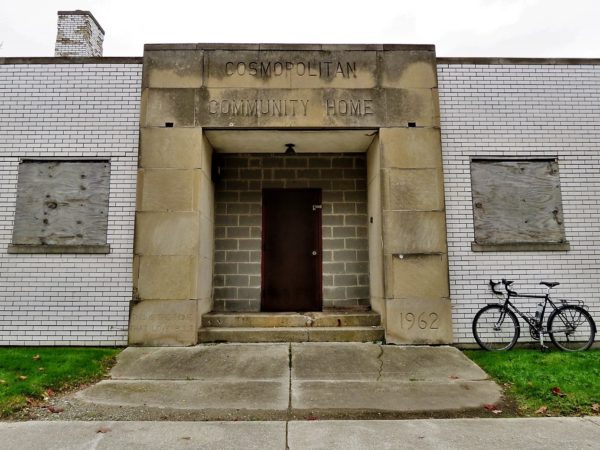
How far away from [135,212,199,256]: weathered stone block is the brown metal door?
1.88 m

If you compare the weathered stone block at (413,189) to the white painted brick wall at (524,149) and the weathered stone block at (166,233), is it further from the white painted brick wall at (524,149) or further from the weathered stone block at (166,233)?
the weathered stone block at (166,233)

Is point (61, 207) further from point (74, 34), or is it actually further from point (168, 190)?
point (74, 34)

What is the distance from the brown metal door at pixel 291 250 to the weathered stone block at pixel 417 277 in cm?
186

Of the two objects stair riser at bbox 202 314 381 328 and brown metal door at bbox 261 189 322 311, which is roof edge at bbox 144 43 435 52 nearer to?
brown metal door at bbox 261 189 322 311

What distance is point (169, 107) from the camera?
7.79m

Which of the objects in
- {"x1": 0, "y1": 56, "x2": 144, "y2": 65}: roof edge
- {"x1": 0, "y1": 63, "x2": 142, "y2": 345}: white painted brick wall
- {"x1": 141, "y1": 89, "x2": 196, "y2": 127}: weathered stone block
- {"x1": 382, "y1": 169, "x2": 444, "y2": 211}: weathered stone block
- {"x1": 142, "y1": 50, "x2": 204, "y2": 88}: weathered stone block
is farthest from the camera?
{"x1": 0, "y1": 56, "x2": 144, "y2": 65}: roof edge

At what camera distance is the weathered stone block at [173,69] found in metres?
7.85

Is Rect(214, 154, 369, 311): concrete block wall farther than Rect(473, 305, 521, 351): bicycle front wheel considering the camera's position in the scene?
Yes

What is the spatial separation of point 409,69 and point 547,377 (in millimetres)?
5372

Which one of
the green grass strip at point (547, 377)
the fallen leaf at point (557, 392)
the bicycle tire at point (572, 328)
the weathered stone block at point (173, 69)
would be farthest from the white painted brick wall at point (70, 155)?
the bicycle tire at point (572, 328)

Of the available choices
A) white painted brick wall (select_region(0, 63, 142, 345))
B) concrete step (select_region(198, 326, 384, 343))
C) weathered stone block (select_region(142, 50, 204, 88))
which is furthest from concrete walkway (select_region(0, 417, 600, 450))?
weathered stone block (select_region(142, 50, 204, 88))

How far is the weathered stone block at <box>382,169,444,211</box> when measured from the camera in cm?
765

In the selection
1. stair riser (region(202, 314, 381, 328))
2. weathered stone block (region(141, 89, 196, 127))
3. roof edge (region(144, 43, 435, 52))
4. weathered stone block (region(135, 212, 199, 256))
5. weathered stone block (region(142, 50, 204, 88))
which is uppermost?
roof edge (region(144, 43, 435, 52))

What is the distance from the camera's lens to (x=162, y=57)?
7.91m
